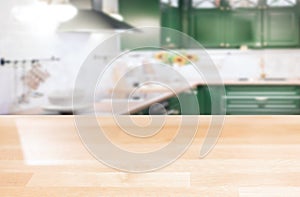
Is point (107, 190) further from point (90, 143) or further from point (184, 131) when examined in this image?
point (184, 131)

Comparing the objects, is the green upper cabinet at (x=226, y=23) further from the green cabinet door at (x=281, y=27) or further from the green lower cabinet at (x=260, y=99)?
the green lower cabinet at (x=260, y=99)

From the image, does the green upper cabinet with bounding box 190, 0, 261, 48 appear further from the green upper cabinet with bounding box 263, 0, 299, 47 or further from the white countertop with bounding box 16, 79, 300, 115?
the white countertop with bounding box 16, 79, 300, 115

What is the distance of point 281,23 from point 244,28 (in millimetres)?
393

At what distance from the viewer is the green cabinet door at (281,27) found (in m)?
4.56

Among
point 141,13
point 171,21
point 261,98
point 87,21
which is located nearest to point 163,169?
point 87,21

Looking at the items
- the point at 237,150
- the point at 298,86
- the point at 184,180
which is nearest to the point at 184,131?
the point at 237,150

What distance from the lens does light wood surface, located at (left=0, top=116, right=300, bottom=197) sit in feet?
1.90

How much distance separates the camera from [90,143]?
2.66 feet

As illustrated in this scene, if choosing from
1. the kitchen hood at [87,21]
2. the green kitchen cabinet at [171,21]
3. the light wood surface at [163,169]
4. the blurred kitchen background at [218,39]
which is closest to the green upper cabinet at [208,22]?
the blurred kitchen background at [218,39]

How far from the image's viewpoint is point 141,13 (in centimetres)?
475

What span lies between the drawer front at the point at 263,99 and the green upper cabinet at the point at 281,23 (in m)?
0.58

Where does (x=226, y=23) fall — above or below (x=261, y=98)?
above

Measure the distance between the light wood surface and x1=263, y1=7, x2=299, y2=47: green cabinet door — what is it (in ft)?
12.7

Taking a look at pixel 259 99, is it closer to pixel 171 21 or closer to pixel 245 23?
pixel 245 23
